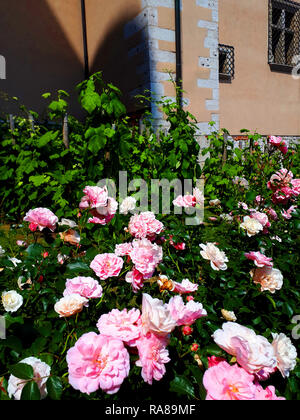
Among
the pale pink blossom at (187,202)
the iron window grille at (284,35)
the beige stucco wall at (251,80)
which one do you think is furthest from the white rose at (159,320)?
the iron window grille at (284,35)

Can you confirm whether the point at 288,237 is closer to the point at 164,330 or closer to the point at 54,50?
the point at 164,330

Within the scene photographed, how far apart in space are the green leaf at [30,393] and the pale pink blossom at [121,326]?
0.63 feet

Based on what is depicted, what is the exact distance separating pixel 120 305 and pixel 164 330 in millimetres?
542

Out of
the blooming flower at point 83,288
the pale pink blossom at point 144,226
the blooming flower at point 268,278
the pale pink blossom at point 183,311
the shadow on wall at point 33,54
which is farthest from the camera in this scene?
the shadow on wall at point 33,54

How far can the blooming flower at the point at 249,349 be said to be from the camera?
695 mm

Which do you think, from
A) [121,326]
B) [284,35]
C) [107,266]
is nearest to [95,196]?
[107,266]

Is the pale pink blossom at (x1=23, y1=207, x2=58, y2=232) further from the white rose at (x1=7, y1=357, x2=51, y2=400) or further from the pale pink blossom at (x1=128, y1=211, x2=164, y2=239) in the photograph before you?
the white rose at (x1=7, y1=357, x2=51, y2=400)

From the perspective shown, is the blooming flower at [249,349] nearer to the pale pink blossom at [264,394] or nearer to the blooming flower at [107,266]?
the pale pink blossom at [264,394]

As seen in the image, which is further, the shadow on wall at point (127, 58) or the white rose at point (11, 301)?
the shadow on wall at point (127, 58)

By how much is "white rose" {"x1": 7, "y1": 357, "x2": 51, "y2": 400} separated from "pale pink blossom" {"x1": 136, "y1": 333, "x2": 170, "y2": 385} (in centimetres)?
23

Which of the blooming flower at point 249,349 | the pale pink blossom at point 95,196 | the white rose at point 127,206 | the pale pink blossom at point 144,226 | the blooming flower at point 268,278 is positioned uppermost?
the pale pink blossom at point 95,196

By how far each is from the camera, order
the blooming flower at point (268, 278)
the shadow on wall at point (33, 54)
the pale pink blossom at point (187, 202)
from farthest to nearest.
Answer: the shadow on wall at point (33, 54)
the pale pink blossom at point (187, 202)
the blooming flower at point (268, 278)

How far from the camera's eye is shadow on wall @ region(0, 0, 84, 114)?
5.56 meters

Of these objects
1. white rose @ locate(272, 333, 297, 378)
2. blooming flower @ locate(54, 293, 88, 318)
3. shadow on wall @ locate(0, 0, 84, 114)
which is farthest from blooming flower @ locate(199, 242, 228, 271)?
shadow on wall @ locate(0, 0, 84, 114)
